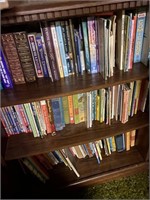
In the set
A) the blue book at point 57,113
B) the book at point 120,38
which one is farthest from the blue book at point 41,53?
the book at point 120,38

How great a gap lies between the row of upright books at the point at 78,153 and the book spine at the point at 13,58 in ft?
1.59

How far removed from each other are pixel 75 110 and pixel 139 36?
1.43 feet

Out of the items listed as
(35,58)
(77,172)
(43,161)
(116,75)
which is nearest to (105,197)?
(77,172)

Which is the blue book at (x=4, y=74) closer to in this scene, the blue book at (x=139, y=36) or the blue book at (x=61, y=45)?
the blue book at (x=61, y=45)

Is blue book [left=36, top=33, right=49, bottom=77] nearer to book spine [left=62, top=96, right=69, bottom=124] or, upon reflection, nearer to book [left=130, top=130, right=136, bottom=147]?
book spine [left=62, top=96, right=69, bottom=124]

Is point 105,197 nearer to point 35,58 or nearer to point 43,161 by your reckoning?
point 43,161

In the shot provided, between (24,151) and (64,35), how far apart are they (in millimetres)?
556

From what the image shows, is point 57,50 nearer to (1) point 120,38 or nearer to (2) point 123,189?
(1) point 120,38

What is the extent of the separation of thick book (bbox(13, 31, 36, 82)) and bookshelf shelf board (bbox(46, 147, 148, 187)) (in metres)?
0.66

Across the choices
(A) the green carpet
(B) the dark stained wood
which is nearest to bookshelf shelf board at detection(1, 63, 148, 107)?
(B) the dark stained wood

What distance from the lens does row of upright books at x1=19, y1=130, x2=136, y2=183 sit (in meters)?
1.07

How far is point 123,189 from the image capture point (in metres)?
1.18

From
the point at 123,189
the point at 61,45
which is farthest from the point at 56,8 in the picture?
the point at 123,189

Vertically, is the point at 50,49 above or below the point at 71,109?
above
